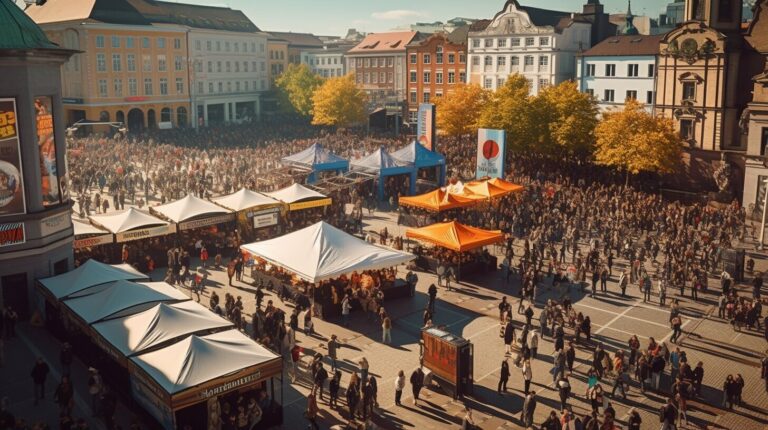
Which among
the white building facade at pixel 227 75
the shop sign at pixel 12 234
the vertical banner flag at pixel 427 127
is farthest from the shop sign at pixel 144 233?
the white building facade at pixel 227 75

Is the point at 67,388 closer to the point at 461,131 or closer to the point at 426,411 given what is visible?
the point at 426,411

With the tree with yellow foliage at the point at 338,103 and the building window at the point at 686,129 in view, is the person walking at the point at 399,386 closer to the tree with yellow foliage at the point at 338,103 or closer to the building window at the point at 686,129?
the building window at the point at 686,129

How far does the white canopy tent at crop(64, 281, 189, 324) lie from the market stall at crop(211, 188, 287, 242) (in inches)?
488

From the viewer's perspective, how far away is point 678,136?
49156 millimetres

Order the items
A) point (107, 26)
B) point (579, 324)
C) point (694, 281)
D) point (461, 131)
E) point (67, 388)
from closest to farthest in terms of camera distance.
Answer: point (67, 388) → point (579, 324) → point (694, 281) → point (461, 131) → point (107, 26)

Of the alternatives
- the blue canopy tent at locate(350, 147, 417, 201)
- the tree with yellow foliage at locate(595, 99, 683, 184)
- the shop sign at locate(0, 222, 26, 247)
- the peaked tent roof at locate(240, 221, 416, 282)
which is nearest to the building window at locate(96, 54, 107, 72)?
the blue canopy tent at locate(350, 147, 417, 201)

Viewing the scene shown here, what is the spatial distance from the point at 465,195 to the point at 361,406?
73.5 ft

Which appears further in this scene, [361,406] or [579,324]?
[579,324]

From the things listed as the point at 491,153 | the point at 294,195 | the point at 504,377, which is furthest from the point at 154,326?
the point at 491,153

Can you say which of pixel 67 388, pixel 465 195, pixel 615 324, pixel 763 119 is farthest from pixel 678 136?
pixel 67 388

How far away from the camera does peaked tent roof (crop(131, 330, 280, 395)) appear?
1515 cm

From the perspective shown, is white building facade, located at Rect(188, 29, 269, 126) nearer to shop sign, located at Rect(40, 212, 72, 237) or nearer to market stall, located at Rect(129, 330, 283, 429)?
shop sign, located at Rect(40, 212, 72, 237)

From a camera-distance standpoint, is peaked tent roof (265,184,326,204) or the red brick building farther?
the red brick building

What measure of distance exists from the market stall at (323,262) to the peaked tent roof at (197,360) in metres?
7.37
